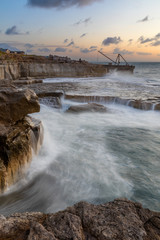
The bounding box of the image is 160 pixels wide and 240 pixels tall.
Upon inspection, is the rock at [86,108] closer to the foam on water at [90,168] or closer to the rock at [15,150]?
the foam on water at [90,168]

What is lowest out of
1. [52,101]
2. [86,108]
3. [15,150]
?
[86,108]

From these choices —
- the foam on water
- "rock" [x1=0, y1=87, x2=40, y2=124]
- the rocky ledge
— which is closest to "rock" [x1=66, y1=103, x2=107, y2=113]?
the foam on water

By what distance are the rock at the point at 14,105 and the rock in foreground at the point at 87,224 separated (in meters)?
3.40

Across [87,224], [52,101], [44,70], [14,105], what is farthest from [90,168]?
[44,70]

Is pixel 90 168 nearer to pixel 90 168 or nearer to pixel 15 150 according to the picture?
pixel 90 168

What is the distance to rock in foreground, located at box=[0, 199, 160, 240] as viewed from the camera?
8.52ft

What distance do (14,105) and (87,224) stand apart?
4.23 metres

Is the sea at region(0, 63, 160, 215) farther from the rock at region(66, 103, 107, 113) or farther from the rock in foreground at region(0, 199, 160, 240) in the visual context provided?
the rock in foreground at region(0, 199, 160, 240)

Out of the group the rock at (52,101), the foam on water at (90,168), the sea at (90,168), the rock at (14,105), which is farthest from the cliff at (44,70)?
the rock at (14,105)

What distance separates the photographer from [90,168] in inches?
279

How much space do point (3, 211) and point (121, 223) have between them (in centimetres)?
334

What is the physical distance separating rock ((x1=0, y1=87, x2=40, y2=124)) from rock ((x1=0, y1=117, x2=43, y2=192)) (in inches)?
11.0

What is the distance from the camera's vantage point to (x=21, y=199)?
520cm

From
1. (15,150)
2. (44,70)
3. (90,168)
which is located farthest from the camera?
(44,70)
